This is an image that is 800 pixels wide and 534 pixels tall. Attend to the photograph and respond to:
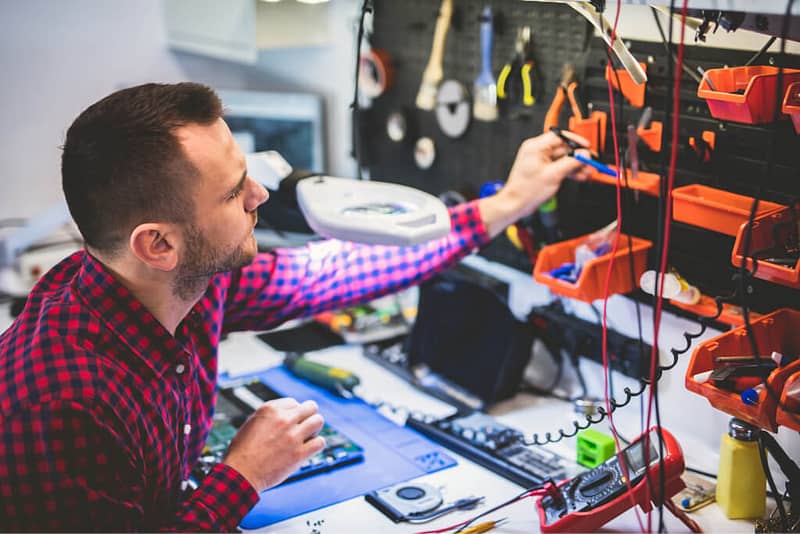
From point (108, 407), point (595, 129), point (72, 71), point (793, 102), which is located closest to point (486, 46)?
point (595, 129)

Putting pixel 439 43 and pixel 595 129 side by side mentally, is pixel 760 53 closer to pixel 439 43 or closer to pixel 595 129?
pixel 595 129

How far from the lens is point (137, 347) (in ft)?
4.29

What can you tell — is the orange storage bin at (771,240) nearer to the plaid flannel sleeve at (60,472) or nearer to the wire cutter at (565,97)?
the wire cutter at (565,97)

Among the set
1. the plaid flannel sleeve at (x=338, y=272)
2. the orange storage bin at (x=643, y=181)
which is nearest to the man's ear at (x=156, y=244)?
the plaid flannel sleeve at (x=338, y=272)

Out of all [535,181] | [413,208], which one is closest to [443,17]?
[535,181]

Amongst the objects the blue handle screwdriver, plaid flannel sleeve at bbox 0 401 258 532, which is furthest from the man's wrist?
plaid flannel sleeve at bbox 0 401 258 532

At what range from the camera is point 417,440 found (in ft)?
5.47

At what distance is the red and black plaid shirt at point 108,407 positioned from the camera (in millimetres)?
1144

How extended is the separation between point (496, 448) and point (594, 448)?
0.55 ft

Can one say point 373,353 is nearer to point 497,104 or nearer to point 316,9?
point 497,104

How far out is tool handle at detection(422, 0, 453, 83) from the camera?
198cm

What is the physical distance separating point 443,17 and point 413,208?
2.15 ft

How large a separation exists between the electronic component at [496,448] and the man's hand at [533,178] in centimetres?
35

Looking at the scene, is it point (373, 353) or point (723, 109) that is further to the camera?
point (373, 353)
